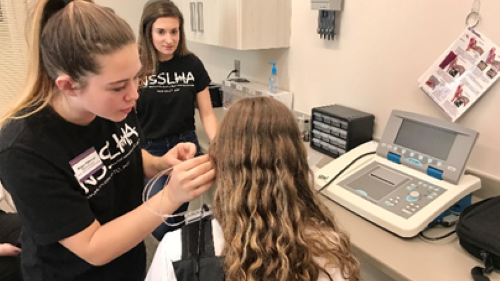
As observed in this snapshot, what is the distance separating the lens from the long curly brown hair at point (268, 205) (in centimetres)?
81

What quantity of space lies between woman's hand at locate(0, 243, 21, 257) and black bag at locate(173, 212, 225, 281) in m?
0.93

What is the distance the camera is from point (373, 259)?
1057mm

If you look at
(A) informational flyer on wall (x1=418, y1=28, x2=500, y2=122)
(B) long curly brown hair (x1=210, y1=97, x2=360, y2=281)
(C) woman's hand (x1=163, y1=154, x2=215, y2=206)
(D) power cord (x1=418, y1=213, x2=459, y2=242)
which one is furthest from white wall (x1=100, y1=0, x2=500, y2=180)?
(C) woman's hand (x1=163, y1=154, x2=215, y2=206)

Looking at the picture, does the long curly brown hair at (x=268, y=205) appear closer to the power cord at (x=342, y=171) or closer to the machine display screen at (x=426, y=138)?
the power cord at (x=342, y=171)

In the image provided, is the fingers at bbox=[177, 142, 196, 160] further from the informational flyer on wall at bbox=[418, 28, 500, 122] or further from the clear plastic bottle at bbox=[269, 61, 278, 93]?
the clear plastic bottle at bbox=[269, 61, 278, 93]

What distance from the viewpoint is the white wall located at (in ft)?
4.43

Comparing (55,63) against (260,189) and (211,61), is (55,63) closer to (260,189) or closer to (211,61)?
(260,189)

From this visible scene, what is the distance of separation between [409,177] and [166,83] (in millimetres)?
1260

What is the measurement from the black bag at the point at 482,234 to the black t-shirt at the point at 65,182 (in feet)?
3.19

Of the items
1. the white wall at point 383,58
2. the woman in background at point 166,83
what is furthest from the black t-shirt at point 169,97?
the white wall at point 383,58

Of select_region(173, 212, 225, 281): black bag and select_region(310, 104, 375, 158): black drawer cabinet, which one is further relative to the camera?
select_region(310, 104, 375, 158): black drawer cabinet

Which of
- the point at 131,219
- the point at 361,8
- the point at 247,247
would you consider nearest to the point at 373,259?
the point at 247,247

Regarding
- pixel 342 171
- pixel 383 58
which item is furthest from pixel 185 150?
pixel 383 58

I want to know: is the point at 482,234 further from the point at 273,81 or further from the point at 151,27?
the point at 151,27
